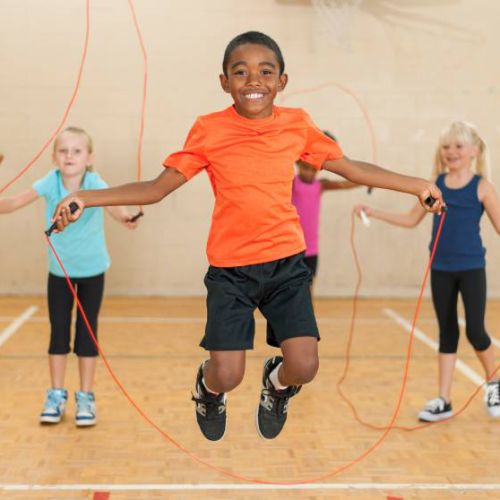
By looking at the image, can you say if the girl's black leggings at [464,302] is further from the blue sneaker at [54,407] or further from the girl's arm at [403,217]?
the blue sneaker at [54,407]

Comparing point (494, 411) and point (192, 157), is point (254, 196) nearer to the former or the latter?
point (192, 157)

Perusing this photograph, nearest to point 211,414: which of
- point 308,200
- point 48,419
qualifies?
point 48,419

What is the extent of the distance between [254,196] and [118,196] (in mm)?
423

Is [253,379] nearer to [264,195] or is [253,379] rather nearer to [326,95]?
[264,195]

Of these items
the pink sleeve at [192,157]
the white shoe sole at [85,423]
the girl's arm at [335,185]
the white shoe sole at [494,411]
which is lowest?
the white shoe sole at [85,423]

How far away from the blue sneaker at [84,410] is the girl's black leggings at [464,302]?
1668 mm

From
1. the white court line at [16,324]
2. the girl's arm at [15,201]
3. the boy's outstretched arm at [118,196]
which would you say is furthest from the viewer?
the white court line at [16,324]

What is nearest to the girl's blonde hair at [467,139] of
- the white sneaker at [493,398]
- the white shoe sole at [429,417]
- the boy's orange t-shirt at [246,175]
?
the white sneaker at [493,398]

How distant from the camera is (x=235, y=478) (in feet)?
10.5

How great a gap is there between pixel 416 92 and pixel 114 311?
325 centimetres

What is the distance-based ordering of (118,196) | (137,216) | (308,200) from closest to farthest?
(118,196)
(137,216)
(308,200)

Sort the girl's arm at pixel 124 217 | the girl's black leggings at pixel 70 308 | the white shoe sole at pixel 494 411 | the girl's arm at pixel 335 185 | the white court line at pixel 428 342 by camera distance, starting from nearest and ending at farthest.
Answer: the girl's arm at pixel 124 217
the girl's black leggings at pixel 70 308
the white shoe sole at pixel 494 411
the white court line at pixel 428 342
the girl's arm at pixel 335 185

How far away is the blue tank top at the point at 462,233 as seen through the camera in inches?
156

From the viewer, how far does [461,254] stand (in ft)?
13.0
